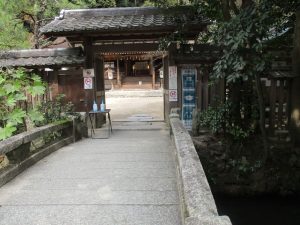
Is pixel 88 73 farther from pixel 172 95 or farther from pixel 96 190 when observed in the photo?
pixel 96 190

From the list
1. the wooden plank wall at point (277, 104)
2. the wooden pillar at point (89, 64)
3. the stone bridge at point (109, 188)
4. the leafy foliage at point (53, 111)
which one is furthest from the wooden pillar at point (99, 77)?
the wooden plank wall at point (277, 104)

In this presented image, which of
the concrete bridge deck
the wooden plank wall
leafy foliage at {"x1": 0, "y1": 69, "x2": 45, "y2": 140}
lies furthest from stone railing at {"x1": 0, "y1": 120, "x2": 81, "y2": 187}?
the wooden plank wall

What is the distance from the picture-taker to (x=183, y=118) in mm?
12086

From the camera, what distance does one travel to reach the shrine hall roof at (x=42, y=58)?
11898 millimetres

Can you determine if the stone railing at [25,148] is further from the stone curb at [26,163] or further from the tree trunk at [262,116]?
the tree trunk at [262,116]

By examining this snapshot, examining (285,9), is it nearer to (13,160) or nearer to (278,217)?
(278,217)

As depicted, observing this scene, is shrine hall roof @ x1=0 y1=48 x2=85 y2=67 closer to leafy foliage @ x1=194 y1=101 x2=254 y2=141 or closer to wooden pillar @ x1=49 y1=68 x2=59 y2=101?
wooden pillar @ x1=49 y1=68 x2=59 y2=101

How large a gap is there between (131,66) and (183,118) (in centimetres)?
2282

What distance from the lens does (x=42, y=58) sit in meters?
12.3

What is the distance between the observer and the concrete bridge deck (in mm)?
4297

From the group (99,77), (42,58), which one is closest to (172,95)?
(99,77)

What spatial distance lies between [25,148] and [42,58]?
6.52m

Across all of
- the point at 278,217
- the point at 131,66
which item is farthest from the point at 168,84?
the point at 131,66

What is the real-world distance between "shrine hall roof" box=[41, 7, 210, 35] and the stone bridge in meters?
3.97
